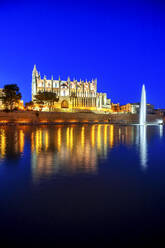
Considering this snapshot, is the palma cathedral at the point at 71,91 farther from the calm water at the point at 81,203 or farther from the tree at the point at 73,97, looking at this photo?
the calm water at the point at 81,203

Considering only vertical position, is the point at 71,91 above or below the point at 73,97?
above

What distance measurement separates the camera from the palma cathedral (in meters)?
99.6

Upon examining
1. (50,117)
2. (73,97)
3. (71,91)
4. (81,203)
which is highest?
(71,91)

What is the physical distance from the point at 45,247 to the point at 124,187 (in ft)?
9.21

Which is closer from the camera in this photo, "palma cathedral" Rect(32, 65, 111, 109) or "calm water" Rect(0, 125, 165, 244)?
"calm water" Rect(0, 125, 165, 244)

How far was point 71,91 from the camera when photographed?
103 meters

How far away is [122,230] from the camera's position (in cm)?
320

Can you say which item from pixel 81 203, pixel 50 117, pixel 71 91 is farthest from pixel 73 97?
pixel 81 203

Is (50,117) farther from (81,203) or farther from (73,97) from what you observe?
(81,203)

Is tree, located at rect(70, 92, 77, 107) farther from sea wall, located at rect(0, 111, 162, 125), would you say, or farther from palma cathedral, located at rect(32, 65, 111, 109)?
sea wall, located at rect(0, 111, 162, 125)

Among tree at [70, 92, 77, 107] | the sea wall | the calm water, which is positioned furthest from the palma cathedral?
the calm water

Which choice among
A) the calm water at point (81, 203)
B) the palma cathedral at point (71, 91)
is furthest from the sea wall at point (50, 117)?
the calm water at point (81, 203)

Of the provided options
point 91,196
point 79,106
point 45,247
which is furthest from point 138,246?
point 79,106

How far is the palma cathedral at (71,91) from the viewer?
327 ft
